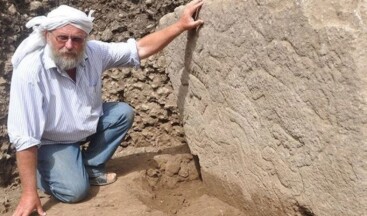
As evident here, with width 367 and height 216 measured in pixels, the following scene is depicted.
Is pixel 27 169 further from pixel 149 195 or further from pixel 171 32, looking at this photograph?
pixel 171 32

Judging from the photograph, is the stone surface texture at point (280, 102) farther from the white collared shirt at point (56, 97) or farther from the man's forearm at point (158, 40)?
the white collared shirt at point (56, 97)

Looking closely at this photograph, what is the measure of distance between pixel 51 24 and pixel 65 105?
1.53ft

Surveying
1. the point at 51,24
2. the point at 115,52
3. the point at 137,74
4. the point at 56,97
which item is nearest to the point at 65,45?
the point at 51,24

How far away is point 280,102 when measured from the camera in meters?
2.55

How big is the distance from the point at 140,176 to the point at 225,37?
1.18 meters

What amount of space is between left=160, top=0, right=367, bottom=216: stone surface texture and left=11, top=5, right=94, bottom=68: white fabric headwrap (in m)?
0.57

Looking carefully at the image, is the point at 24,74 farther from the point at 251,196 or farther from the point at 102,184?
the point at 251,196

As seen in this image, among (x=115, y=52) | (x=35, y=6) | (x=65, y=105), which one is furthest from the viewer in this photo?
(x=35, y=6)

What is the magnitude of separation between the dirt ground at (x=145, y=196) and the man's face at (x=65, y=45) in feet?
2.63

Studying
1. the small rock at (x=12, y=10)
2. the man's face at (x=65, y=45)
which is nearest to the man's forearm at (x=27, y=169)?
the man's face at (x=65, y=45)

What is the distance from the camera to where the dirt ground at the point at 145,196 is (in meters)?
3.15

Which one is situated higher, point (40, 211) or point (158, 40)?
point (158, 40)

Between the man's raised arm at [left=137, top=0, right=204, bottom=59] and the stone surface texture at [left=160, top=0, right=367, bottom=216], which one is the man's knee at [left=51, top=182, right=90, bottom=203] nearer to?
the stone surface texture at [left=160, top=0, right=367, bottom=216]

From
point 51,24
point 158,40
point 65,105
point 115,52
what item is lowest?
point 65,105
